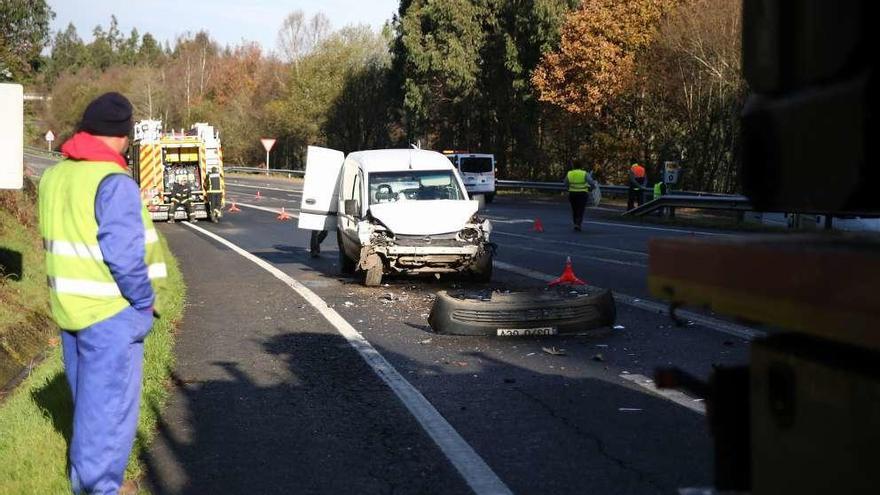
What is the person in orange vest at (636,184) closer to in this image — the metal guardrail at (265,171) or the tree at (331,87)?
the metal guardrail at (265,171)

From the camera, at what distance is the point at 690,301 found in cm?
262

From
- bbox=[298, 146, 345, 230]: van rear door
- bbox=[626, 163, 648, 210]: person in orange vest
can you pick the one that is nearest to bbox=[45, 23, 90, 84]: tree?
bbox=[626, 163, 648, 210]: person in orange vest

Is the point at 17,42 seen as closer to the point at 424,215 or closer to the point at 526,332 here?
the point at 424,215

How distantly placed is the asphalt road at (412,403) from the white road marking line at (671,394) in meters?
0.02

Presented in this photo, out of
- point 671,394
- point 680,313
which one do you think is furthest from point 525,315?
point 671,394

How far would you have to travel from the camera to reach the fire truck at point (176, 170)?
34562 mm

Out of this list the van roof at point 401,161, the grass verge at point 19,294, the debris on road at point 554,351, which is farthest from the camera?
the van roof at point 401,161

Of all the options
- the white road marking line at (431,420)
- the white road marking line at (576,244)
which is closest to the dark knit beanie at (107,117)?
the white road marking line at (431,420)

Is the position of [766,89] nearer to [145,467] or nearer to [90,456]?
[90,456]

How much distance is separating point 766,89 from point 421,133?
62.1m

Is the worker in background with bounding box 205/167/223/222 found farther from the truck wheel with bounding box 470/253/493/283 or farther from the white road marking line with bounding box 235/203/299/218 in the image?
the truck wheel with bounding box 470/253/493/283

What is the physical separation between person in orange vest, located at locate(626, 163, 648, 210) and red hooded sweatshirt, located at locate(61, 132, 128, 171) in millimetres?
30076

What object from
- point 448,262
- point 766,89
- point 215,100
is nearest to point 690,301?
point 766,89

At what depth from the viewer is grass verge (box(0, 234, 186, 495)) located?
567 cm
